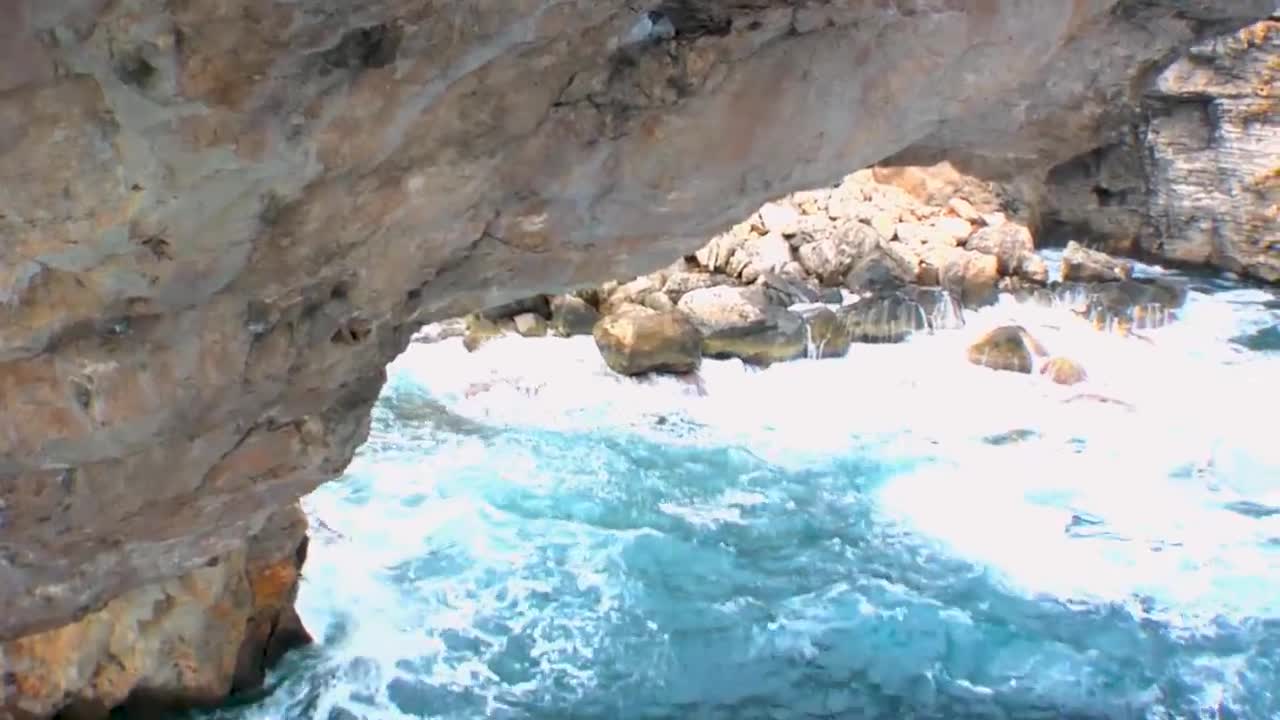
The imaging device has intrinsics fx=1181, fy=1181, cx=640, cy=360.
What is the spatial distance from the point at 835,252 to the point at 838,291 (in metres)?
0.73

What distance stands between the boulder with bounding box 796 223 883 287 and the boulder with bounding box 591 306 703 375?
3141 millimetres

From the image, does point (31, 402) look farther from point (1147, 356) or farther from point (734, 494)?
point (1147, 356)

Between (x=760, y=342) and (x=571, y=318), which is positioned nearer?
(x=760, y=342)

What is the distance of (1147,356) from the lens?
13.7 metres

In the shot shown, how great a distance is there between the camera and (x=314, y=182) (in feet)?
11.2

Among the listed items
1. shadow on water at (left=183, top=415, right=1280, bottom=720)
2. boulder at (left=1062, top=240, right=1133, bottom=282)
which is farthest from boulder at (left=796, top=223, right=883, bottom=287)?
shadow on water at (left=183, top=415, right=1280, bottom=720)

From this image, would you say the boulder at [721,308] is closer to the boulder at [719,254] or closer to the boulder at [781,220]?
the boulder at [719,254]

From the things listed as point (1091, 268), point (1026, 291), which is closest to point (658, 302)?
point (1026, 291)

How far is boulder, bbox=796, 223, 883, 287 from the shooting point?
50.6 ft

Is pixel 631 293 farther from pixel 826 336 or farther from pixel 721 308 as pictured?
pixel 826 336

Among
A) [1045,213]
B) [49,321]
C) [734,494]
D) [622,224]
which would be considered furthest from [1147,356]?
[49,321]

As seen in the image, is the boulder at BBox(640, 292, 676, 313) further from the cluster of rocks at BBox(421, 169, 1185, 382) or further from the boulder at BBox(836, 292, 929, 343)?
the boulder at BBox(836, 292, 929, 343)

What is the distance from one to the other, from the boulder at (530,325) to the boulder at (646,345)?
1.01m

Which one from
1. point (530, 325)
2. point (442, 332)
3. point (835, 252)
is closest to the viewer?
point (442, 332)
